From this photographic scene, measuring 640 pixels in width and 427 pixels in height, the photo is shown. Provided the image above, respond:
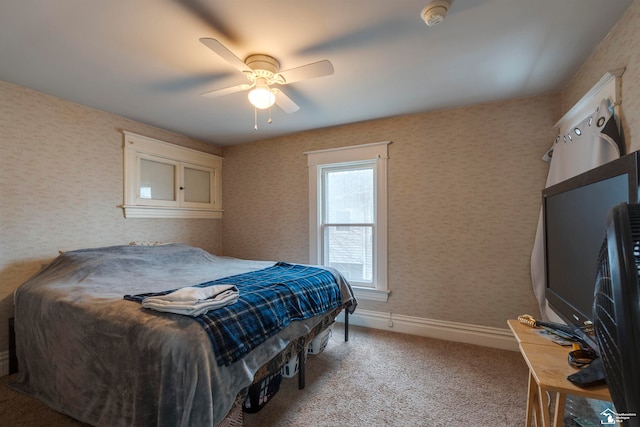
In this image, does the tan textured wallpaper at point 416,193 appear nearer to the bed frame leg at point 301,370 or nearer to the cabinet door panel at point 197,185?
the cabinet door panel at point 197,185

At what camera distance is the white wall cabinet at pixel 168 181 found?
310 centimetres

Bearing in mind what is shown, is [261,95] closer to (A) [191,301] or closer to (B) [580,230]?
(A) [191,301]

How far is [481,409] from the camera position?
180 centimetres

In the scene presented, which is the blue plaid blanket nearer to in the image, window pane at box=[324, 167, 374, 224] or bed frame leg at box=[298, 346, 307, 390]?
bed frame leg at box=[298, 346, 307, 390]

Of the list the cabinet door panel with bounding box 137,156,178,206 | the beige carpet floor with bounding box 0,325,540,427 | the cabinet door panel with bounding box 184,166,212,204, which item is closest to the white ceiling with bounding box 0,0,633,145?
the cabinet door panel with bounding box 137,156,178,206

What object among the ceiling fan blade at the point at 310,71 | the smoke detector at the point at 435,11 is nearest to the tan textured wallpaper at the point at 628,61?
the smoke detector at the point at 435,11

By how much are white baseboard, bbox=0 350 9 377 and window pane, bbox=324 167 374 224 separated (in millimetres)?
3159

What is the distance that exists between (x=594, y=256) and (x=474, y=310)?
1957 mm

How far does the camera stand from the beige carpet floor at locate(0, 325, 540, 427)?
5.63 feet

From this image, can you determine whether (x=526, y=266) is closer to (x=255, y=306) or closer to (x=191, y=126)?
(x=255, y=306)

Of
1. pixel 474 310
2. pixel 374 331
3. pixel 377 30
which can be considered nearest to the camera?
pixel 377 30

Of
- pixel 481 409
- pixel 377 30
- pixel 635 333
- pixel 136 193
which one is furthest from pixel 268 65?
pixel 481 409

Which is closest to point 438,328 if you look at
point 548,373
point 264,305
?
point 548,373

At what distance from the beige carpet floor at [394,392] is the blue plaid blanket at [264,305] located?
55 cm
